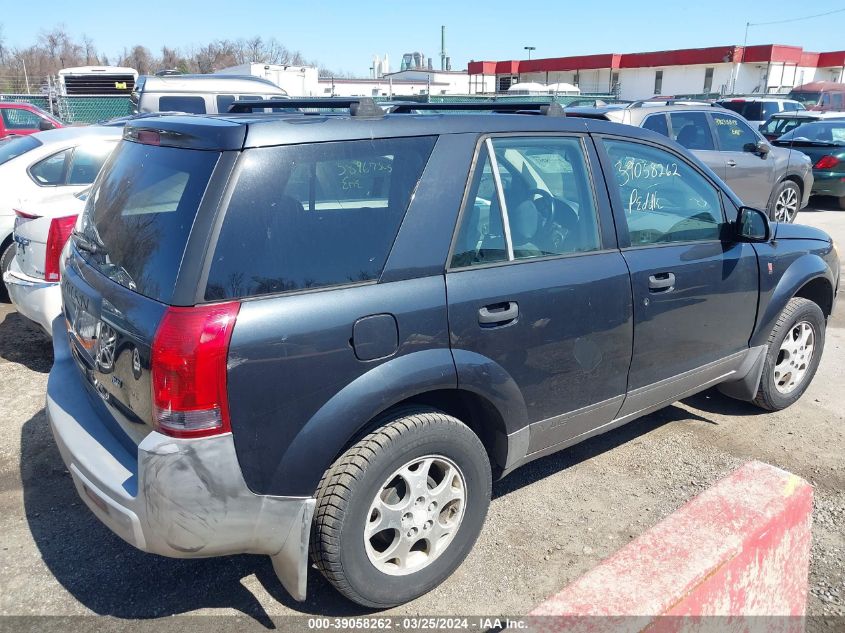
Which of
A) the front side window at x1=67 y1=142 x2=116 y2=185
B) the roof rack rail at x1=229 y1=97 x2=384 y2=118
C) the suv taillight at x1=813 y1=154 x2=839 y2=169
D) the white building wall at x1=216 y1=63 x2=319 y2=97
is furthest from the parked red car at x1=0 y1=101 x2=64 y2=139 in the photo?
the suv taillight at x1=813 y1=154 x2=839 y2=169

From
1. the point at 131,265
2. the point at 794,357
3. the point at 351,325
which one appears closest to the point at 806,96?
the point at 794,357

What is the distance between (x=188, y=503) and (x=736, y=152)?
29.9 feet

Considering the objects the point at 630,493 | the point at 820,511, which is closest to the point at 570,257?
the point at 630,493

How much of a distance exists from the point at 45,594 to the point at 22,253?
2.83 m

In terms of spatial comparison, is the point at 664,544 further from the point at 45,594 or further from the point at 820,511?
the point at 45,594

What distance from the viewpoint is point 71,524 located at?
336 centimetres

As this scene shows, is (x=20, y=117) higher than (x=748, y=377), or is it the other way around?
(x=20, y=117)

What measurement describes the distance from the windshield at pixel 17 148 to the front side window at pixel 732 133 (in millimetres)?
8074

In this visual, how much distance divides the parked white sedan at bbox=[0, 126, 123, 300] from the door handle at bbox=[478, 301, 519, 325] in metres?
5.29

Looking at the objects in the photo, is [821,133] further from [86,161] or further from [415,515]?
[415,515]

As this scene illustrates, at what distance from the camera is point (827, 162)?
1254 centimetres

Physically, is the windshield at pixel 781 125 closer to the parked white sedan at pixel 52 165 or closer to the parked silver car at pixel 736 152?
the parked silver car at pixel 736 152

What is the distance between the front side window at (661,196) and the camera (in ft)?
11.4

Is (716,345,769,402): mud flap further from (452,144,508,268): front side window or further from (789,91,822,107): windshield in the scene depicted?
(789,91,822,107): windshield
